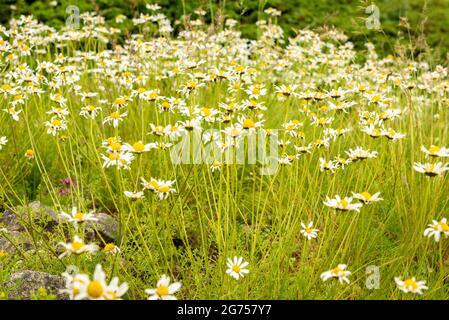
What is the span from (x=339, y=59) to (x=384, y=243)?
1.78 meters

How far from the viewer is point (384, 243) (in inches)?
107

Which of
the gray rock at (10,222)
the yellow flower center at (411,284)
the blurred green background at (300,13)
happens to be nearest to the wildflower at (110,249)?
the gray rock at (10,222)

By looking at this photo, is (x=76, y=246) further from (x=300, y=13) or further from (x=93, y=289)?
(x=300, y=13)

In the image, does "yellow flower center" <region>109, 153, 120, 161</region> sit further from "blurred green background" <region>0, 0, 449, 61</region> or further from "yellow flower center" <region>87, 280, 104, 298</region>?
"blurred green background" <region>0, 0, 449, 61</region>

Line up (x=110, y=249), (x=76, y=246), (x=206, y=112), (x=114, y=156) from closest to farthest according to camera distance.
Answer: (x=76, y=246) → (x=114, y=156) → (x=110, y=249) → (x=206, y=112)

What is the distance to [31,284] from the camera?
2.11 meters

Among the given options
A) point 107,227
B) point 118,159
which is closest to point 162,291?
point 118,159

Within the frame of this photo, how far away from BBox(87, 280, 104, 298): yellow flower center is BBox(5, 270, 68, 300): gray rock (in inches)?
27.3

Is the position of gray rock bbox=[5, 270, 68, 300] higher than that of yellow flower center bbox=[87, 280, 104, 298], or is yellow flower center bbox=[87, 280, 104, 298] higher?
yellow flower center bbox=[87, 280, 104, 298]

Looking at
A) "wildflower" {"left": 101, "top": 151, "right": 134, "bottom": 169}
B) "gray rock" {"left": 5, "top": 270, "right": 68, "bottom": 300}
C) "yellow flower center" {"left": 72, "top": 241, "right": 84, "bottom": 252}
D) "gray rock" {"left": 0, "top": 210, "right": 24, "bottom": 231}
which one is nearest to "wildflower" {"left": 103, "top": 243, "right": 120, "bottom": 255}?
"gray rock" {"left": 5, "top": 270, "right": 68, "bottom": 300}

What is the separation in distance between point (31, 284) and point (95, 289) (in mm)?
767

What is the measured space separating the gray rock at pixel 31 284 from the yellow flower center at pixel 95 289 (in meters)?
0.69

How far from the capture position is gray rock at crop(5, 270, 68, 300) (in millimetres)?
2094
